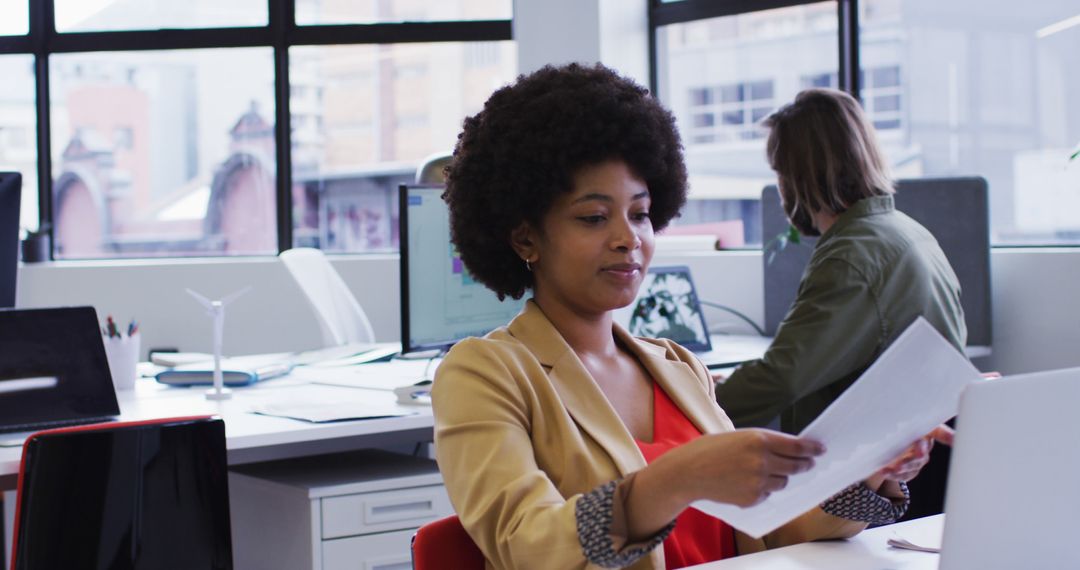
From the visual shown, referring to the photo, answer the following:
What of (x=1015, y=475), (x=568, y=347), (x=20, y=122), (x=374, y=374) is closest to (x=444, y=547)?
Result: (x=568, y=347)

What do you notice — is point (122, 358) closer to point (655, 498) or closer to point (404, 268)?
point (404, 268)

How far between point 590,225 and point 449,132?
3.73 meters

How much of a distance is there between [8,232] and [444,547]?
1.74m

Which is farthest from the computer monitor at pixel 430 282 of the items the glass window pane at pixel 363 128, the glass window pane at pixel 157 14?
the glass window pane at pixel 157 14

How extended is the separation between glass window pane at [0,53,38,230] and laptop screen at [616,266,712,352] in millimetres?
2927

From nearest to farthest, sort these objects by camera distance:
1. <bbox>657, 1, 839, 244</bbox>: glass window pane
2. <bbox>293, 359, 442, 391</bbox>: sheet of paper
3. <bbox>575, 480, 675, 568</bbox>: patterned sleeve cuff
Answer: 1. <bbox>575, 480, 675, 568</bbox>: patterned sleeve cuff
2. <bbox>293, 359, 442, 391</bbox>: sheet of paper
3. <bbox>657, 1, 839, 244</bbox>: glass window pane

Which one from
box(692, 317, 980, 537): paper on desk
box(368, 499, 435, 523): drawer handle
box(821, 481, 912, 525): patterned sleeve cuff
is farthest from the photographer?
box(368, 499, 435, 523): drawer handle

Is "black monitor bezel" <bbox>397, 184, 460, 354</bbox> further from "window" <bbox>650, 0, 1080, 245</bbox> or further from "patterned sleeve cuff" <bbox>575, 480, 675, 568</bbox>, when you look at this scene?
"window" <bbox>650, 0, 1080, 245</bbox>

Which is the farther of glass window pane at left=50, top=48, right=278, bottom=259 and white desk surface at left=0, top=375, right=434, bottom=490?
glass window pane at left=50, top=48, right=278, bottom=259

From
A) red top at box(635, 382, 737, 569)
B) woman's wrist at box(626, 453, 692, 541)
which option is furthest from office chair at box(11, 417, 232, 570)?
woman's wrist at box(626, 453, 692, 541)

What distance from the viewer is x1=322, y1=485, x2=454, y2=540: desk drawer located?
212 cm

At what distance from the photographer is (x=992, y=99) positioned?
3639mm

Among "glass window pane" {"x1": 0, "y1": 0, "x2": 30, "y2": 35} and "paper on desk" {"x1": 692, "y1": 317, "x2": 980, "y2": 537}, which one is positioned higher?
"glass window pane" {"x1": 0, "y1": 0, "x2": 30, "y2": 35}

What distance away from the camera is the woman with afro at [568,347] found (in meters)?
1.16
